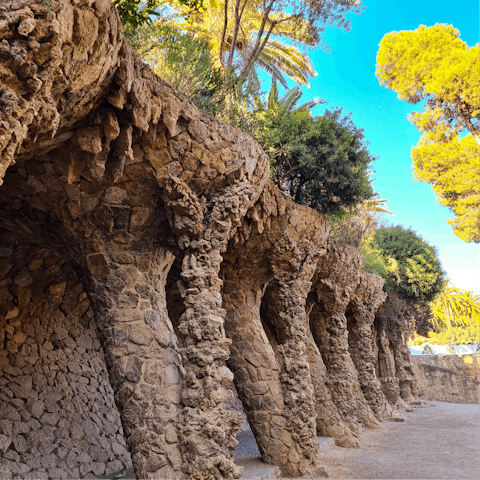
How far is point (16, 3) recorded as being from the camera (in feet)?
7.36

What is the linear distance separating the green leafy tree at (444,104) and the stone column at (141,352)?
36.7 feet

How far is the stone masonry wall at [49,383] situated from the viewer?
605 centimetres

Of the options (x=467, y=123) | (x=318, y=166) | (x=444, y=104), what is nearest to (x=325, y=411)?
(x=318, y=166)

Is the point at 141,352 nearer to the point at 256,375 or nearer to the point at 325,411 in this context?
the point at 256,375

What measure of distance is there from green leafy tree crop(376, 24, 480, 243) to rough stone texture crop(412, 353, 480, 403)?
364 inches

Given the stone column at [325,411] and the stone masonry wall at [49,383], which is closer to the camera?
the stone masonry wall at [49,383]

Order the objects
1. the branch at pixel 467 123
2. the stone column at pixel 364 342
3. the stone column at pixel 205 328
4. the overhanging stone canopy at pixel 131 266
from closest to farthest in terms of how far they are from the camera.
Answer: the overhanging stone canopy at pixel 131 266
the stone column at pixel 205 328
the stone column at pixel 364 342
the branch at pixel 467 123

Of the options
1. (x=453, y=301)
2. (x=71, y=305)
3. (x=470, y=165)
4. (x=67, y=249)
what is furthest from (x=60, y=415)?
(x=453, y=301)

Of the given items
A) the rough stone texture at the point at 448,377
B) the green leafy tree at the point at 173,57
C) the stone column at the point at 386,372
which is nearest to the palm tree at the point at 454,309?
the rough stone texture at the point at 448,377

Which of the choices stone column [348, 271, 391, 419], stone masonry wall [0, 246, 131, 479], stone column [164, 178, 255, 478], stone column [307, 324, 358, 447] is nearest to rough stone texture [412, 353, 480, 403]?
stone column [348, 271, 391, 419]

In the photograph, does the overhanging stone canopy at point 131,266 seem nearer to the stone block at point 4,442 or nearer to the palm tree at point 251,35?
the stone block at point 4,442

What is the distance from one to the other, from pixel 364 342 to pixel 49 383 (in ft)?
29.1

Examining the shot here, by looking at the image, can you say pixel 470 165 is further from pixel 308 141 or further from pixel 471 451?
pixel 471 451

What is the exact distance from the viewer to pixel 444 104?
13398 millimetres
